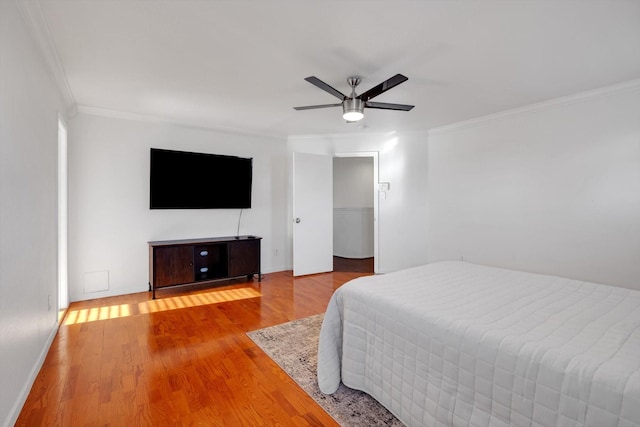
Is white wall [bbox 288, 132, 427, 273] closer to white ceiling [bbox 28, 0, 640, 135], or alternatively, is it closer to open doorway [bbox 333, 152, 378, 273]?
white ceiling [bbox 28, 0, 640, 135]

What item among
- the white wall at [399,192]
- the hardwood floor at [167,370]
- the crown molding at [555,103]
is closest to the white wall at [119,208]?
the hardwood floor at [167,370]

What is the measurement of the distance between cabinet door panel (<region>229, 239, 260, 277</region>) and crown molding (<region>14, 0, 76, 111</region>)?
8.21 feet

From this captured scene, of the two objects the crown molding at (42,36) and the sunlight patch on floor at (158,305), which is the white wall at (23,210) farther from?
the sunlight patch on floor at (158,305)

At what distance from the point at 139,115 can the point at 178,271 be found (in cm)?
207

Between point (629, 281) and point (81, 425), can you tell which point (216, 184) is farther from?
point (629, 281)

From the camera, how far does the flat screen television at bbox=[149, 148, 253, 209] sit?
405cm

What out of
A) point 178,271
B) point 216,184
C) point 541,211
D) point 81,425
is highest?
point 216,184

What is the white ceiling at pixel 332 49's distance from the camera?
1.86 meters

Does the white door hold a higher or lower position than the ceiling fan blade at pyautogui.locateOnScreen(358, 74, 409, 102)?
lower

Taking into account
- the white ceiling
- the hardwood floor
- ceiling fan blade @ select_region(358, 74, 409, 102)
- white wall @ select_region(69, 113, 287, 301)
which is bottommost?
the hardwood floor

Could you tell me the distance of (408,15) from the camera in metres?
1.89

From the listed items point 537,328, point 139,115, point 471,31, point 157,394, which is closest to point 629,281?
point 537,328

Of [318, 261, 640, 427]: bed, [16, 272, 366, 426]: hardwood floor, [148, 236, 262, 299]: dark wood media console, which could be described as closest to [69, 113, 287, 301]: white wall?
[148, 236, 262, 299]: dark wood media console

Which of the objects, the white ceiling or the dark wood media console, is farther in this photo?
the dark wood media console
